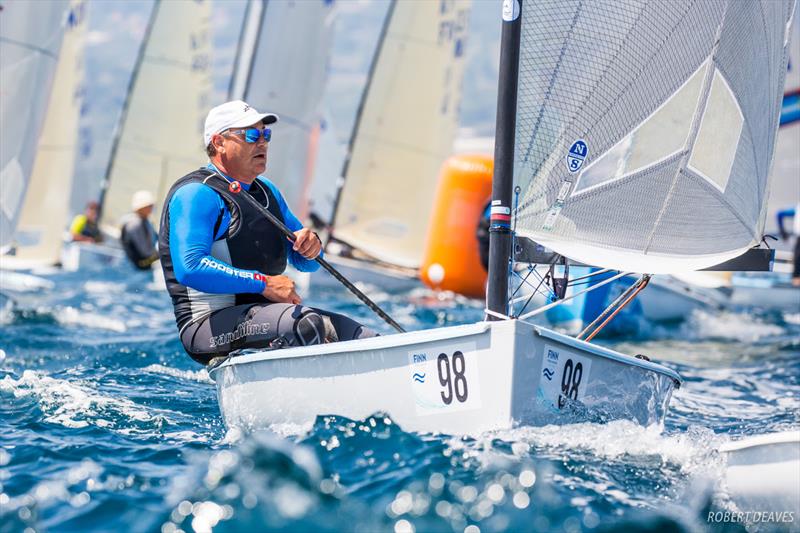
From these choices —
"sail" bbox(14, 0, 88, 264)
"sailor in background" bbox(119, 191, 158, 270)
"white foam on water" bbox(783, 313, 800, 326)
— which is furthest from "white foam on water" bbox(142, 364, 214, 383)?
"sail" bbox(14, 0, 88, 264)

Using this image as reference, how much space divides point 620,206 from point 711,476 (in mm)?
1259

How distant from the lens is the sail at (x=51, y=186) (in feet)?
41.0

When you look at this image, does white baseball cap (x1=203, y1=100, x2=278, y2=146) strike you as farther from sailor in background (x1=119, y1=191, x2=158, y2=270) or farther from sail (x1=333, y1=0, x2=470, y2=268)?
sail (x1=333, y1=0, x2=470, y2=268)

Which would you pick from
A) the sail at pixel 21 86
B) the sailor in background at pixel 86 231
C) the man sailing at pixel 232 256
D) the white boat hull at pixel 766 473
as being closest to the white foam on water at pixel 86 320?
the sail at pixel 21 86

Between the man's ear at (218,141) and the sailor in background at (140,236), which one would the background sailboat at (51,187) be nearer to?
the sailor in background at (140,236)

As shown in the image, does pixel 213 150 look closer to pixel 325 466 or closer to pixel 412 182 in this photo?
pixel 325 466

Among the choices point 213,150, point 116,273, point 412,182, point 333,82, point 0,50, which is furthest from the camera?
point 333,82

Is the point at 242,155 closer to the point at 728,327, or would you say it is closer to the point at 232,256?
the point at 232,256

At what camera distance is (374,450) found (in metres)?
3.42

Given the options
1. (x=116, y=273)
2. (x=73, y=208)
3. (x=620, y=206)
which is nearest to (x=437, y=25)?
(x=116, y=273)

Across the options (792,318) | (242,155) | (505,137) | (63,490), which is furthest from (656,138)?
(792,318)

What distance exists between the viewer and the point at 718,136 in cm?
421

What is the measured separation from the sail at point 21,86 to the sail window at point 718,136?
5779 mm

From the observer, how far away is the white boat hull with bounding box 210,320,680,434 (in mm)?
3320
